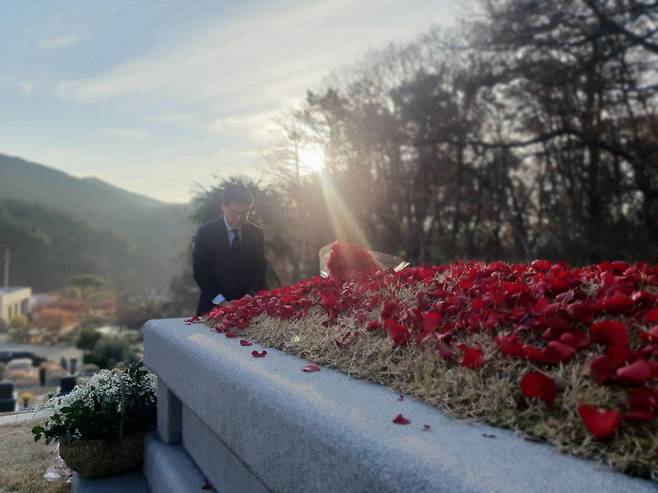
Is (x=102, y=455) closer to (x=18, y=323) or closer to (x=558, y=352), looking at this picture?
(x=558, y=352)

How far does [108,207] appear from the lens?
372 ft

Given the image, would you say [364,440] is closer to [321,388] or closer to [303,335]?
[321,388]

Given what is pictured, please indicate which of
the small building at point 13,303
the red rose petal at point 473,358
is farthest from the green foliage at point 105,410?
the small building at point 13,303

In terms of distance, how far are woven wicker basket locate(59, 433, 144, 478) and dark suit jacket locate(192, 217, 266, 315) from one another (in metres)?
1.32

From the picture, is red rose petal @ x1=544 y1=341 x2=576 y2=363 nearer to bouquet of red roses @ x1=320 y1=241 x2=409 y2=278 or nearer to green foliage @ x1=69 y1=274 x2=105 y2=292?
bouquet of red roses @ x1=320 y1=241 x2=409 y2=278

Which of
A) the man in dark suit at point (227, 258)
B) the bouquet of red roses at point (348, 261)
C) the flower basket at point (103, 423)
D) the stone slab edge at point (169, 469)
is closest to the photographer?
the stone slab edge at point (169, 469)

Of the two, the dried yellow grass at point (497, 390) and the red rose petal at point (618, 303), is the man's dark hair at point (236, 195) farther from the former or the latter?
the red rose petal at point (618, 303)

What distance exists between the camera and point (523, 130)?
20.3 metres

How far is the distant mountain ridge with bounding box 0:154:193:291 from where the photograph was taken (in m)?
88.2

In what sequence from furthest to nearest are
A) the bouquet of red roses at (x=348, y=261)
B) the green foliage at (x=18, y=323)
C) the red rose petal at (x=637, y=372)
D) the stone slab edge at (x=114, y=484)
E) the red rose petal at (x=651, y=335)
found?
the green foliage at (x=18, y=323) → the bouquet of red roses at (x=348, y=261) → the stone slab edge at (x=114, y=484) → the red rose petal at (x=651, y=335) → the red rose petal at (x=637, y=372)

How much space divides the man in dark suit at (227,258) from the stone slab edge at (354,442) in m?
2.35

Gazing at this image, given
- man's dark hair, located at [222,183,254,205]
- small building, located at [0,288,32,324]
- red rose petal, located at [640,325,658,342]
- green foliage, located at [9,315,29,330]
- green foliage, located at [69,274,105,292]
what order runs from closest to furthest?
1. red rose petal, located at [640,325,658,342]
2. man's dark hair, located at [222,183,254,205]
3. green foliage, located at [9,315,29,330]
4. small building, located at [0,288,32,324]
5. green foliage, located at [69,274,105,292]

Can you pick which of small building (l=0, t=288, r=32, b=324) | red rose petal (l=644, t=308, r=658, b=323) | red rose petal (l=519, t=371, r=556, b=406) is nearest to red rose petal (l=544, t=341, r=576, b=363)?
red rose petal (l=519, t=371, r=556, b=406)

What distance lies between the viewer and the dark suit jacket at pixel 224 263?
5.09 m
